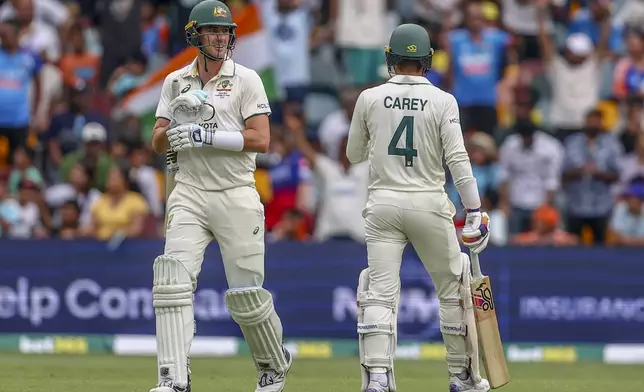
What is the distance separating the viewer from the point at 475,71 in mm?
16609

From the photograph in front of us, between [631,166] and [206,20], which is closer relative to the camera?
[206,20]

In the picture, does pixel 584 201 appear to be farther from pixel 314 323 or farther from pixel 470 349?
pixel 470 349

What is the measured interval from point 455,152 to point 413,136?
275 mm

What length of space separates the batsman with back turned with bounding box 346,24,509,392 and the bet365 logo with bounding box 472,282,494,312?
0.05 feet

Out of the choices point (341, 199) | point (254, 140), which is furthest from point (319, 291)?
point (254, 140)

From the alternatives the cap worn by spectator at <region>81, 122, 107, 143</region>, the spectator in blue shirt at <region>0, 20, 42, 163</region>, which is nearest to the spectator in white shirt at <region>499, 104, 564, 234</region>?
the cap worn by spectator at <region>81, 122, 107, 143</region>

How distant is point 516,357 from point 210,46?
6468 mm

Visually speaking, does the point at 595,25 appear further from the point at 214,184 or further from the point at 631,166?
the point at 214,184

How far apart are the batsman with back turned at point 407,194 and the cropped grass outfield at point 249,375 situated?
51.1 inches

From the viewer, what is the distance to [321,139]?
1634 cm

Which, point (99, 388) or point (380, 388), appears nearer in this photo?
point (380, 388)

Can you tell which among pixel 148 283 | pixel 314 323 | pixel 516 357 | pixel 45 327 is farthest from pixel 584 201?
pixel 45 327

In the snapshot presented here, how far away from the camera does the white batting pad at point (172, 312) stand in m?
8.44

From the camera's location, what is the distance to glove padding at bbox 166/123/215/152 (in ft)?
27.9
